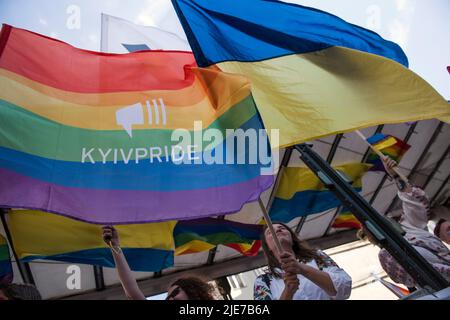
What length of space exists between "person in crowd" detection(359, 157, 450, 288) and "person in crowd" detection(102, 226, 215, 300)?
1355mm

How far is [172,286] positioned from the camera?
229 cm

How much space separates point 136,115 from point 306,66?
182 cm

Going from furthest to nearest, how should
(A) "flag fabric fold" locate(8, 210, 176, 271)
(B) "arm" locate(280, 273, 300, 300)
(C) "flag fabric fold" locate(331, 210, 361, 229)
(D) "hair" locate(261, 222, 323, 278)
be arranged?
(C) "flag fabric fold" locate(331, 210, 361, 229) < (A) "flag fabric fold" locate(8, 210, 176, 271) < (D) "hair" locate(261, 222, 323, 278) < (B) "arm" locate(280, 273, 300, 300)

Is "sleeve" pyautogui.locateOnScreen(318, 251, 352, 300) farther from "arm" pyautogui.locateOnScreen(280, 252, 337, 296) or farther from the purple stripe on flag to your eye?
the purple stripe on flag

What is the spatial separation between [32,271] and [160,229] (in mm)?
3733

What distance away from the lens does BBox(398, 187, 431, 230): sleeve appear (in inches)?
121

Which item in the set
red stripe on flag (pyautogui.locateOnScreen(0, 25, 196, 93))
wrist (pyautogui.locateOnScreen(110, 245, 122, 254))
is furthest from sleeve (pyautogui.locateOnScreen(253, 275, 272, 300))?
red stripe on flag (pyautogui.locateOnScreen(0, 25, 196, 93))

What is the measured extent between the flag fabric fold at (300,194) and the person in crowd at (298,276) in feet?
12.0

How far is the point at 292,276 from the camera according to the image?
192 centimetres

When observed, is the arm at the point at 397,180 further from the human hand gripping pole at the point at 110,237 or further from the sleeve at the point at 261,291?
the human hand gripping pole at the point at 110,237

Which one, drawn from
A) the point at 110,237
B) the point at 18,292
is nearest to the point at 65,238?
the point at 18,292

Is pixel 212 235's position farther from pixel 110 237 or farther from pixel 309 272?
pixel 309 272

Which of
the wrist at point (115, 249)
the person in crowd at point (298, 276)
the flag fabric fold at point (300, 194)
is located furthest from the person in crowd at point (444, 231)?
the wrist at point (115, 249)
